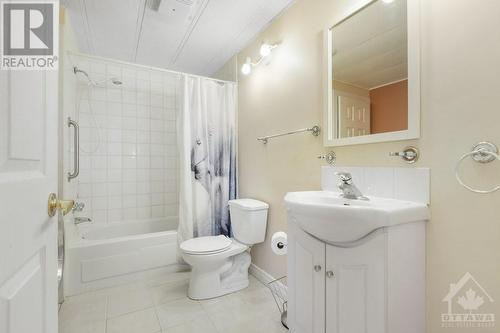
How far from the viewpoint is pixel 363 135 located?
134cm

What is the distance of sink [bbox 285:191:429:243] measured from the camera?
3.03ft

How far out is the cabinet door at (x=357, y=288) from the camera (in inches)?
36.6

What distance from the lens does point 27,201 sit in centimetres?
54

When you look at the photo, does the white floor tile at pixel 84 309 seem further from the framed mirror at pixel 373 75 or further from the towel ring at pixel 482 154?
the towel ring at pixel 482 154

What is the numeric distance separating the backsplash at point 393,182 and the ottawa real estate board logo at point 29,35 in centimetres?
142

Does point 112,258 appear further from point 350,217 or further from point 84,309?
point 350,217

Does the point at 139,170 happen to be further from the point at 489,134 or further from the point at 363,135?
the point at 489,134

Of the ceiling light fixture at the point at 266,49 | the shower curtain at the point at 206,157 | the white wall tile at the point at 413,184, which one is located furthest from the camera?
the shower curtain at the point at 206,157

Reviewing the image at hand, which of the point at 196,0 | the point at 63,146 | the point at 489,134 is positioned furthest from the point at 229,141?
the point at 489,134

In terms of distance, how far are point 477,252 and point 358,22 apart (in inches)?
50.6

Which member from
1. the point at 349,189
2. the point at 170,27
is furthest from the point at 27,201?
the point at 170,27

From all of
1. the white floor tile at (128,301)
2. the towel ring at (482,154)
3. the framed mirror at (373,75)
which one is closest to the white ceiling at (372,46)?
the framed mirror at (373,75)

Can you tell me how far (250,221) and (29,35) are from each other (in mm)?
1697

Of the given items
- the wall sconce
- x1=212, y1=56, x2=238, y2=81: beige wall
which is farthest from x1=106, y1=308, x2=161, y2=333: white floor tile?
x1=212, y1=56, x2=238, y2=81: beige wall
